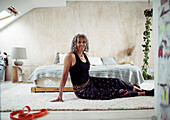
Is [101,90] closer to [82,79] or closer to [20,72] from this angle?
[82,79]

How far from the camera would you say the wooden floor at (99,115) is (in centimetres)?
159

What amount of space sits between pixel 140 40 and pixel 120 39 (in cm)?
71

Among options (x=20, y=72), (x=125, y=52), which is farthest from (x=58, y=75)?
(x=125, y=52)

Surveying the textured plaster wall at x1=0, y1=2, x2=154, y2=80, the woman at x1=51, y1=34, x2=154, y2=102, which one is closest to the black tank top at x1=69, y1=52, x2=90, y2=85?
the woman at x1=51, y1=34, x2=154, y2=102

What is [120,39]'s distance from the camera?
5.73 meters

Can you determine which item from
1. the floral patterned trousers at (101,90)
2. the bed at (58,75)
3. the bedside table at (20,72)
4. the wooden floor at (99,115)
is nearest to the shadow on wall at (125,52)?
the bed at (58,75)

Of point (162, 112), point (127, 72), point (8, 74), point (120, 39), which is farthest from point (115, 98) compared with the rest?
point (8, 74)

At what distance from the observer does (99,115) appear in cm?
168

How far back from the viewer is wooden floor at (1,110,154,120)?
159 centimetres

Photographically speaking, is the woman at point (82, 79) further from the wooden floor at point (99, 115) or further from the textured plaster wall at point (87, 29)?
the textured plaster wall at point (87, 29)

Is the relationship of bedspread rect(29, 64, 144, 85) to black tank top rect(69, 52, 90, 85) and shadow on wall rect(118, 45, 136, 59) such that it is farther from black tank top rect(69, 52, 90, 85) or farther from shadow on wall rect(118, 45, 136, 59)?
shadow on wall rect(118, 45, 136, 59)

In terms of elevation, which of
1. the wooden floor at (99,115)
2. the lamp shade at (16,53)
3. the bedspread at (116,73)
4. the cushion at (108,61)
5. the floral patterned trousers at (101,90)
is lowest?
the wooden floor at (99,115)

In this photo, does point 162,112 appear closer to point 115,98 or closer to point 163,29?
point 163,29

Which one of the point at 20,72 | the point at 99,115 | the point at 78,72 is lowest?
the point at 99,115
